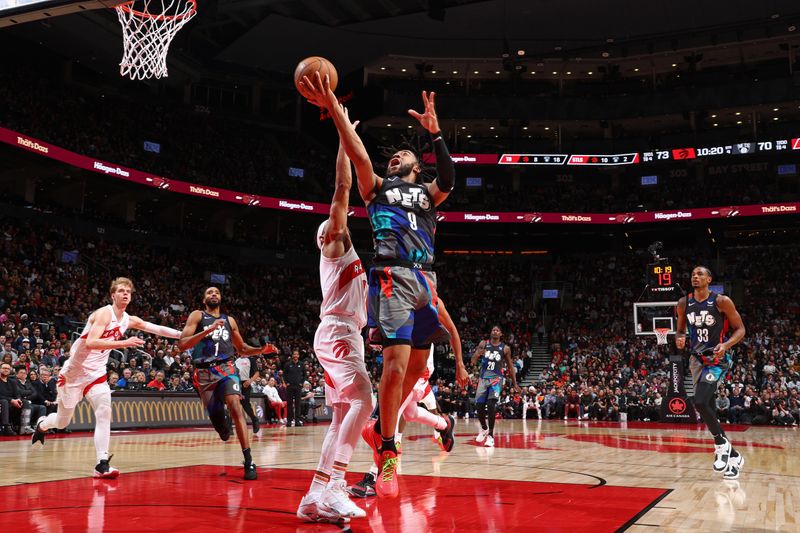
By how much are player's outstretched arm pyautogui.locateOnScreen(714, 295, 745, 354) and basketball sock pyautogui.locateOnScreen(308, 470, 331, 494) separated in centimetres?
517

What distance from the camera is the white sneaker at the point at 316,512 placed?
454 cm

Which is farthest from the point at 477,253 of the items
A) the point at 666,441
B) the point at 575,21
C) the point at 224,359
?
the point at 224,359

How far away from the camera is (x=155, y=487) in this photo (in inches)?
255

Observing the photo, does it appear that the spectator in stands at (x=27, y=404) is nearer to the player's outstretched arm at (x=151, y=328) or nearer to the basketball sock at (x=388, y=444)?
the player's outstretched arm at (x=151, y=328)

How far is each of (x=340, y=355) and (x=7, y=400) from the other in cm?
1244

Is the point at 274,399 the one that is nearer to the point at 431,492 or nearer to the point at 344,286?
the point at 431,492

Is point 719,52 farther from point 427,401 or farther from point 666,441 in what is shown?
point 427,401

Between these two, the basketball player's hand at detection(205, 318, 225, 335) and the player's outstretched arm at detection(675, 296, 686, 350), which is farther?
Result: the player's outstretched arm at detection(675, 296, 686, 350)

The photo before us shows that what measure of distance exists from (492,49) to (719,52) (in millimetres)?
11844

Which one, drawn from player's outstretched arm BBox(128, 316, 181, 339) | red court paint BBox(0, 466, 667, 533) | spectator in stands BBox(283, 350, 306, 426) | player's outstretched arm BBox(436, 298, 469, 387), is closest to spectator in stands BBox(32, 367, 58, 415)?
spectator in stands BBox(283, 350, 306, 426)

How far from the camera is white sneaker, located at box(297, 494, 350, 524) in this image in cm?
454

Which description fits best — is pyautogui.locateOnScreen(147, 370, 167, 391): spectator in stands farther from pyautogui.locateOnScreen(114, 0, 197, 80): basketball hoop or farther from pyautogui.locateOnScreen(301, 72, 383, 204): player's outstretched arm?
pyautogui.locateOnScreen(301, 72, 383, 204): player's outstretched arm

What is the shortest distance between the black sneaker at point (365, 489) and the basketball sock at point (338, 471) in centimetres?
113

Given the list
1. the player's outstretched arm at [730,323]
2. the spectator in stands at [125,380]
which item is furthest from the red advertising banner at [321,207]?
the player's outstretched arm at [730,323]
